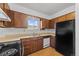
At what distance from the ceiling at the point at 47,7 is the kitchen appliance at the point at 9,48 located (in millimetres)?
494

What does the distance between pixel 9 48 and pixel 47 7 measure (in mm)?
692

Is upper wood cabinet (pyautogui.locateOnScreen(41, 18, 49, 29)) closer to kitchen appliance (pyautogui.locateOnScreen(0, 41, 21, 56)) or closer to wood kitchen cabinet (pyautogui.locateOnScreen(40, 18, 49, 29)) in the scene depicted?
wood kitchen cabinet (pyautogui.locateOnScreen(40, 18, 49, 29))

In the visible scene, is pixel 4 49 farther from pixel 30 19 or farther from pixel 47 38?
pixel 47 38

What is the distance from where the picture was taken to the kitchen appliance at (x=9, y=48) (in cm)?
95

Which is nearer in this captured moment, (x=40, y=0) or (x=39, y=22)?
(x=40, y=0)

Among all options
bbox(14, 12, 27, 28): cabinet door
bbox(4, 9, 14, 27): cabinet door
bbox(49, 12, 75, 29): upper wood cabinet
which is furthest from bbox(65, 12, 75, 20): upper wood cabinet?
bbox(4, 9, 14, 27): cabinet door

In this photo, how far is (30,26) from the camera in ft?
4.06

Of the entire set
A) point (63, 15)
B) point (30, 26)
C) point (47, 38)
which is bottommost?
point (47, 38)

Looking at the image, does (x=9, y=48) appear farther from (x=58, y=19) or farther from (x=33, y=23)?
(x=58, y=19)

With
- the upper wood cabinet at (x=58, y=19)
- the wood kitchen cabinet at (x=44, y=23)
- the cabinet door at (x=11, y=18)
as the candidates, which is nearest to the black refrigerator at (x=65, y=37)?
the upper wood cabinet at (x=58, y=19)

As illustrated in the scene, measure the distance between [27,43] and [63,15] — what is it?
0.63 metres

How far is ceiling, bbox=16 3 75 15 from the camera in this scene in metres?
1.05

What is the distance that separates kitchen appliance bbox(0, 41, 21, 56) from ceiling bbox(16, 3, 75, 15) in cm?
49

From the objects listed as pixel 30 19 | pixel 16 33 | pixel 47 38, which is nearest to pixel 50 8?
pixel 30 19
